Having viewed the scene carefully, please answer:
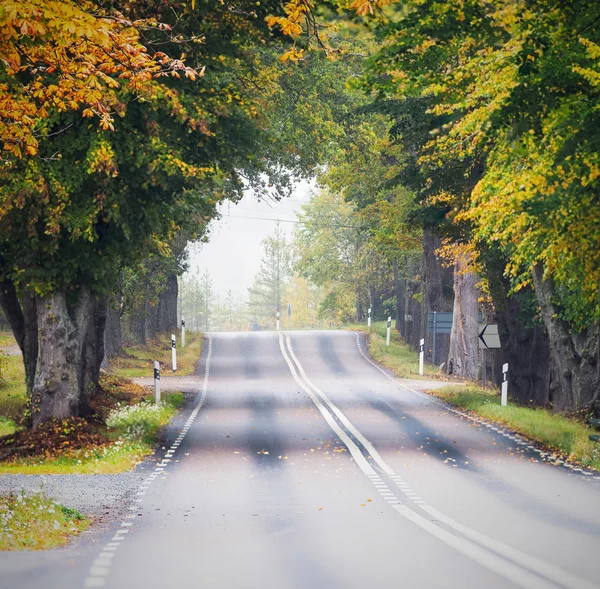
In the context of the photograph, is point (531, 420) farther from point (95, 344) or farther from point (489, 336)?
point (95, 344)

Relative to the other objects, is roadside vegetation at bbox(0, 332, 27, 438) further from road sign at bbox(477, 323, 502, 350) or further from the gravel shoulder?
road sign at bbox(477, 323, 502, 350)

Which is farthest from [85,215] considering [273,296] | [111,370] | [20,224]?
[273,296]

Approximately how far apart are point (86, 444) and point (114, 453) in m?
1.07

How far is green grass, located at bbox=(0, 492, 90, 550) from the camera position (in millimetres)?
10000

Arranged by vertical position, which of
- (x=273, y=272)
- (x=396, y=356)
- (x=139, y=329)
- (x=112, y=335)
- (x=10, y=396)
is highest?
(x=273, y=272)

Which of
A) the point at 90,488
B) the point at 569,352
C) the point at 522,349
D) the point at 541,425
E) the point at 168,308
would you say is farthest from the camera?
the point at 168,308

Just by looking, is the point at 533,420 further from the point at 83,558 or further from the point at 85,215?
the point at 83,558

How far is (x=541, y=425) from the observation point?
68.7ft

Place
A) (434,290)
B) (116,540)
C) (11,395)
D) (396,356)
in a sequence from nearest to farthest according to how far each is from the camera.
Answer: (116,540), (11,395), (434,290), (396,356)

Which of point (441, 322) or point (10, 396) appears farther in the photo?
point (441, 322)

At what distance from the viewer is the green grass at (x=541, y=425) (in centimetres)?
1741

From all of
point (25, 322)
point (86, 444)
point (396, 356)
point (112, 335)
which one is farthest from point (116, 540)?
point (396, 356)

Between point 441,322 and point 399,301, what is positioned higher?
point 399,301

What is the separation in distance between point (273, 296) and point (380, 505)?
148 m
